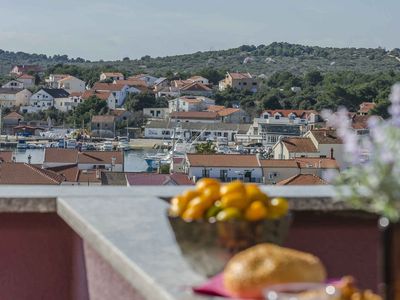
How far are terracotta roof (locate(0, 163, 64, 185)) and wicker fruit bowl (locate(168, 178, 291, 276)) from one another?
22582 millimetres

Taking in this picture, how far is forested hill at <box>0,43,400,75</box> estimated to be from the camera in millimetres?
107950

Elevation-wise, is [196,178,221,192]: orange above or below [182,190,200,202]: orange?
above

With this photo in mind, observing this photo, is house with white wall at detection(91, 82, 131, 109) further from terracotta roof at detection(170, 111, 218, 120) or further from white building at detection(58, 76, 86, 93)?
terracotta roof at detection(170, 111, 218, 120)

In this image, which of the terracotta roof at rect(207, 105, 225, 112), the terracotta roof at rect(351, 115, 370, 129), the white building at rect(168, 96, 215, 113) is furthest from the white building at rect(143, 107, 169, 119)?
the terracotta roof at rect(351, 115, 370, 129)

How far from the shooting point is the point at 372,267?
2.26 m

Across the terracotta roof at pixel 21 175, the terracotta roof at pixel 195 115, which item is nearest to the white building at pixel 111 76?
the terracotta roof at pixel 195 115

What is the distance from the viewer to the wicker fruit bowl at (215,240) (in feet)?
5.44

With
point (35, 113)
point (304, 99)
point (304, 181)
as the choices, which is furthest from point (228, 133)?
point (304, 181)

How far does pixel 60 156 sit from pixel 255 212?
35.7 metres

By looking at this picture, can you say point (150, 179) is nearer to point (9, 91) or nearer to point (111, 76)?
point (9, 91)

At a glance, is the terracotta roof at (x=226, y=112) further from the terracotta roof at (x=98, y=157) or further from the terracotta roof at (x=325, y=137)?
the terracotta roof at (x=98, y=157)

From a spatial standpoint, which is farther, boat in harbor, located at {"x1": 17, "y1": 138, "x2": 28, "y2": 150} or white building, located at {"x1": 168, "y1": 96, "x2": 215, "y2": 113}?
white building, located at {"x1": 168, "y1": 96, "x2": 215, "y2": 113}

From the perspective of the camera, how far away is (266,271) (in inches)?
56.3

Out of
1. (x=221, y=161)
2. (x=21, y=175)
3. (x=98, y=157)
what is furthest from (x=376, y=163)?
(x=98, y=157)
